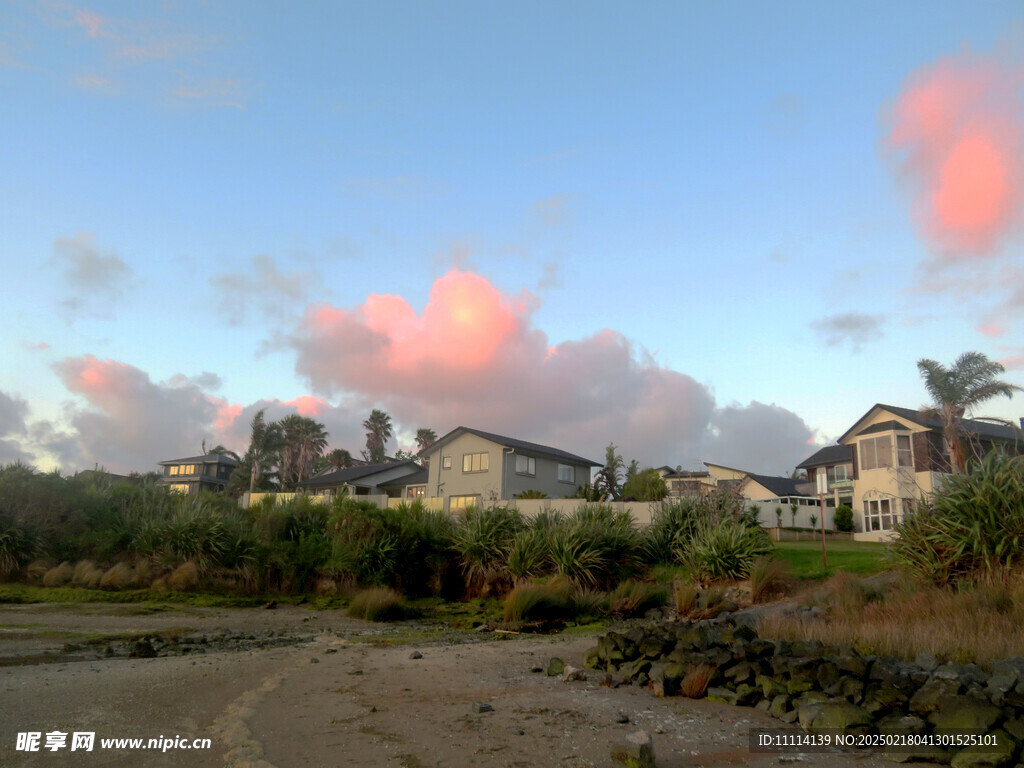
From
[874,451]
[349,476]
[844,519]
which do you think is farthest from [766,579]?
[349,476]

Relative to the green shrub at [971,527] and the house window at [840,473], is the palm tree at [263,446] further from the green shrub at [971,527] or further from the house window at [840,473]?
the green shrub at [971,527]

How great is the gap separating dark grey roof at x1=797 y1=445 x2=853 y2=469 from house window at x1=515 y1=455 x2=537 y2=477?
2211 cm

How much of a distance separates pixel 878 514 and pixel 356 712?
3510 centimetres

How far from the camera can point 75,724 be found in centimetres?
713

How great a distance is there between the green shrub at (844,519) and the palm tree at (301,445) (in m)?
54.7

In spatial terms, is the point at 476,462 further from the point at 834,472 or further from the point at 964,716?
the point at 964,716

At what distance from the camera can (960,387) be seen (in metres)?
36.1

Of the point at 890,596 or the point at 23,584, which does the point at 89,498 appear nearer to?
the point at 23,584

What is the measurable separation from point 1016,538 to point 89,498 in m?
27.2

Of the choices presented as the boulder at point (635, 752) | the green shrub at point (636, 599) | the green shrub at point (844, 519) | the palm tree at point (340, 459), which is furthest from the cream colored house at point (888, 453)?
the palm tree at point (340, 459)

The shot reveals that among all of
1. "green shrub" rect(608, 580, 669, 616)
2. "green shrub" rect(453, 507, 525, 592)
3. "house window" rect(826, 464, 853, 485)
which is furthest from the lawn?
"house window" rect(826, 464, 853, 485)

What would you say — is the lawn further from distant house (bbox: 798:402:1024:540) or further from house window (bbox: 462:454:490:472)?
house window (bbox: 462:454:490:472)

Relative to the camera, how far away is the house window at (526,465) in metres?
43.8

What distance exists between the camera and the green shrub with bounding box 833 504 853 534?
127ft
